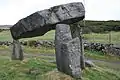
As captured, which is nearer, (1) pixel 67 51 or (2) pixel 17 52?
(1) pixel 67 51

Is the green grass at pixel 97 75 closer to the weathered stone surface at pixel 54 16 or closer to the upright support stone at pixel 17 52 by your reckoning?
the weathered stone surface at pixel 54 16

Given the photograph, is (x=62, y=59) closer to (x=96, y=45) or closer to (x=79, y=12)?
(x=79, y=12)

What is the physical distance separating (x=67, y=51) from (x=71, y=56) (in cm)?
33

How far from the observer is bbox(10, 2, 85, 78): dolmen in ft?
60.0

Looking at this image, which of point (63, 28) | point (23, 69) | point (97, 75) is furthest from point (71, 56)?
point (23, 69)

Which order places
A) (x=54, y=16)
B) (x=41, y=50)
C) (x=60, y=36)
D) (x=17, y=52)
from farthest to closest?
(x=41, y=50)
(x=17, y=52)
(x=54, y=16)
(x=60, y=36)

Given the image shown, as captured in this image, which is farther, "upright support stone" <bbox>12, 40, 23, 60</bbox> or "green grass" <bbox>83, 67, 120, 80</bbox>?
"upright support stone" <bbox>12, 40, 23, 60</bbox>

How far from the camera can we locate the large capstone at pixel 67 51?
18.2 metres

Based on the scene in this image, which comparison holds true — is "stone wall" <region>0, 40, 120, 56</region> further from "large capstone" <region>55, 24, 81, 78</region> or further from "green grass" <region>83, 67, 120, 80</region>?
"large capstone" <region>55, 24, 81, 78</region>

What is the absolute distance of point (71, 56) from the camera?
18.2 meters

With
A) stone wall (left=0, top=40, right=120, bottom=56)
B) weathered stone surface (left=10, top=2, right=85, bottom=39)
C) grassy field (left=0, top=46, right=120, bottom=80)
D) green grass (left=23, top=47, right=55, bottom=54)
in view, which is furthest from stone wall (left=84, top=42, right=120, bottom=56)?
weathered stone surface (left=10, top=2, right=85, bottom=39)

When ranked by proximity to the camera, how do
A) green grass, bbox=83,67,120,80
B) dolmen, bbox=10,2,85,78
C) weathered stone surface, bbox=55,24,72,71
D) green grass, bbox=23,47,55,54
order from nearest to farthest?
1. dolmen, bbox=10,2,85,78
2. weathered stone surface, bbox=55,24,72,71
3. green grass, bbox=83,67,120,80
4. green grass, bbox=23,47,55,54

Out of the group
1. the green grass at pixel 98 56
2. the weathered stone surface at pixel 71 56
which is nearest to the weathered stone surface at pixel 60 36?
the weathered stone surface at pixel 71 56

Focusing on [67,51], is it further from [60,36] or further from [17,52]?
[17,52]
